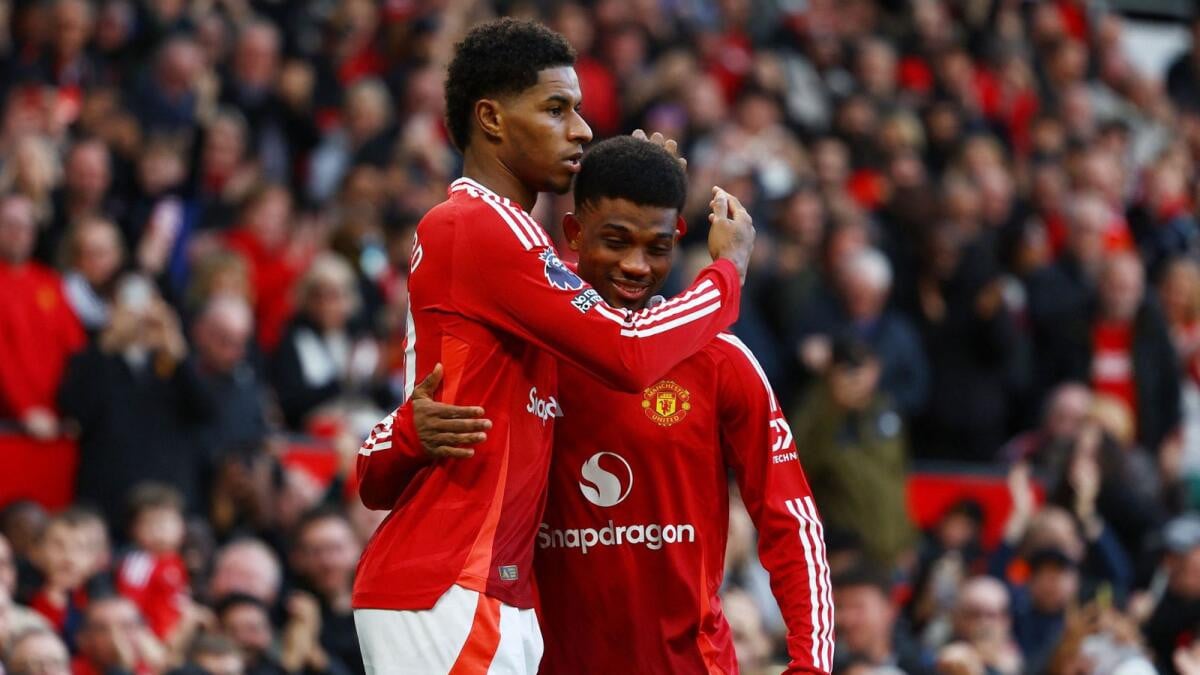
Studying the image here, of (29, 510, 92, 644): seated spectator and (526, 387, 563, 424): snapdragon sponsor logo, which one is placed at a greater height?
(526, 387, 563, 424): snapdragon sponsor logo

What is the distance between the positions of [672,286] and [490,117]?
7165 mm

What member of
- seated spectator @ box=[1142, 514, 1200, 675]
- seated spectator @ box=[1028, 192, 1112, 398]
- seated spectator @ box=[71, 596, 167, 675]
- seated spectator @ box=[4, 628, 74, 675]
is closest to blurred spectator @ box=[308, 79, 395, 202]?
seated spectator @ box=[1028, 192, 1112, 398]

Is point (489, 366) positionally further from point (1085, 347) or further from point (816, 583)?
point (1085, 347)

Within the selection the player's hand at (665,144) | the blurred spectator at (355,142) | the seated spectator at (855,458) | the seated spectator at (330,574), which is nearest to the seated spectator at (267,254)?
the blurred spectator at (355,142)

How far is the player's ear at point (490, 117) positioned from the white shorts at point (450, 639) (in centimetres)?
111

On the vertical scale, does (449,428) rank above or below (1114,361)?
below

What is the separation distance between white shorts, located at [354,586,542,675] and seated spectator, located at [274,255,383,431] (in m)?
6.29

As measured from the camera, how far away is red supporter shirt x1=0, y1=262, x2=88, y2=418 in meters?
10.6

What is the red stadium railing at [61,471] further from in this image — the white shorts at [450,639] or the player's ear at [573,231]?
the white shorts at [450,639]

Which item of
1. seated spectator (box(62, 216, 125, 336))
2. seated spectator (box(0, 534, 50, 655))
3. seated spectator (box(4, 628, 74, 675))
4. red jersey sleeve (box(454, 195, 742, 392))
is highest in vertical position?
seated spectator (box(62, 216, 125, 336))

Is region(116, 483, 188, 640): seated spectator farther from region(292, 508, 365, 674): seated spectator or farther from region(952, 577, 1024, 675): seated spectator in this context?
region(952, 577, 1024, 675): seated spectator

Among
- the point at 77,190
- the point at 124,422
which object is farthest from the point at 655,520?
the point at 77,190

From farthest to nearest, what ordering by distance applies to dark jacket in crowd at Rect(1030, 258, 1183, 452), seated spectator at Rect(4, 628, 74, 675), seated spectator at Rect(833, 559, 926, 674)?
dark jacket in crowd at Rect(1030, 258, 1183, 452) < seated spectator at Rect(833, 559, 926, 674) < seated spectator at Rect(4, 628, 74, 675)

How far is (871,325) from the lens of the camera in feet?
42.5
